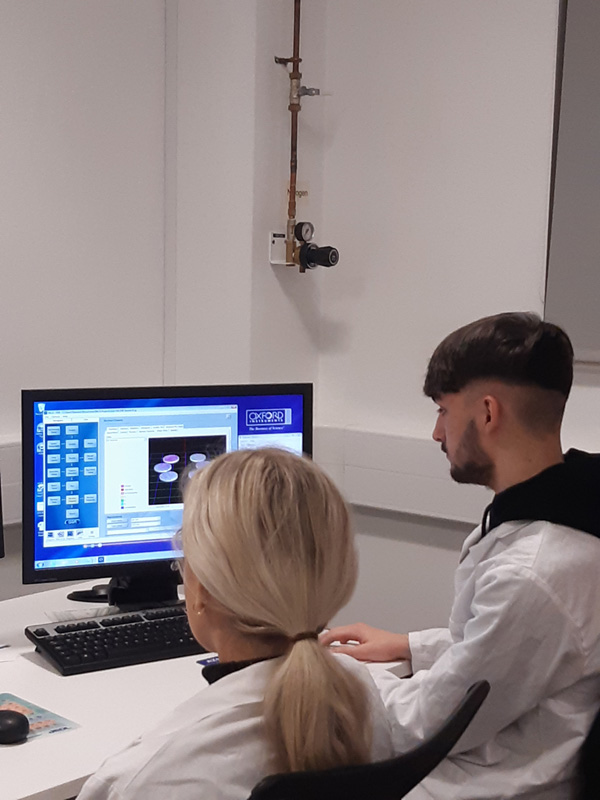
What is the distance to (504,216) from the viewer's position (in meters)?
2.88

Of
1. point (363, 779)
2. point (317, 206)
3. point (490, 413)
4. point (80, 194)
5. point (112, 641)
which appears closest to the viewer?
point (363, 779)

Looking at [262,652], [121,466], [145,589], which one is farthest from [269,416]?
[262,652]

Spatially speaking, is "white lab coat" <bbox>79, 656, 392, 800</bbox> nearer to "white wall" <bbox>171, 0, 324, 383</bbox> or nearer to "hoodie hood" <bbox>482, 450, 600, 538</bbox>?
"hoodie hood" <bbox>482, 450, 600, 538</bbox>

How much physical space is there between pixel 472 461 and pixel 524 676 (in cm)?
40

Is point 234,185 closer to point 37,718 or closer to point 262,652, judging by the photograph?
point 37,718

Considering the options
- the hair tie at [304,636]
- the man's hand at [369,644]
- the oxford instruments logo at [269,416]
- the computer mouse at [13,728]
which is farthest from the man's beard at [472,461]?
the computer mouse at [13,728]

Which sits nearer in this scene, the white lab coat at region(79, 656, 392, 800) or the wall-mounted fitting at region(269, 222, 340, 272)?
the white lab coat at region(79, 656, 392, 800)

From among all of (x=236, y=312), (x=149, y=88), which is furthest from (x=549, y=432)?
(x=149, y=88)

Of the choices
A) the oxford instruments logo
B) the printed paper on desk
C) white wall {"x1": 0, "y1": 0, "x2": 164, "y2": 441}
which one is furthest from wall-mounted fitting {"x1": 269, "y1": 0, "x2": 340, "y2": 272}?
the printed paper on desk

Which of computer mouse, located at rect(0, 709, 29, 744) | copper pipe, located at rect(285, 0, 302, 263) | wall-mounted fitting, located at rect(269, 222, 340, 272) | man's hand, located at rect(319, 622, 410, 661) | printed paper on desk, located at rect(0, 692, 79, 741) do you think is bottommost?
man's hand, located at rect(319, 622, 410, 661)

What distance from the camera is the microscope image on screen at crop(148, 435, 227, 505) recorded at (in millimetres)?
2012

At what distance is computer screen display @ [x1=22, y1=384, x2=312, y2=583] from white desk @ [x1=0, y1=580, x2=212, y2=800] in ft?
0.62

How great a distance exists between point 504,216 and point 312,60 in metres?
0.84

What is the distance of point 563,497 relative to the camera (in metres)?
1.56
